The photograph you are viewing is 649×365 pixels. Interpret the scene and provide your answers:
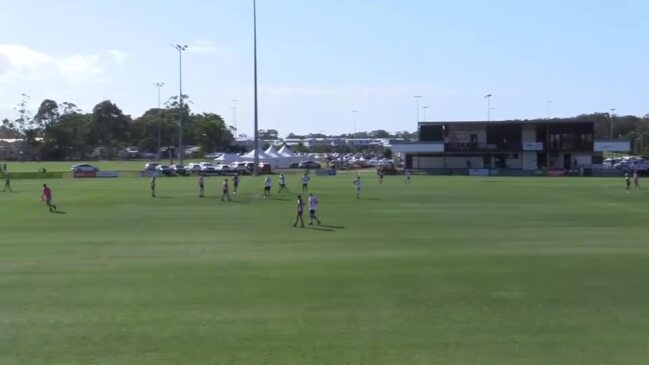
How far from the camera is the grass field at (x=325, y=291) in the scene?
12.3 metres

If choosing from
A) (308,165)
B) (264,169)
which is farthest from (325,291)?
(308,165)

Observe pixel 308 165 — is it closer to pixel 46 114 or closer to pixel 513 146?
pixel 513 146

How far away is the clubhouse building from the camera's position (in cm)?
10375

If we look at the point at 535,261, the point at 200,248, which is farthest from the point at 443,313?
the point at 200,248

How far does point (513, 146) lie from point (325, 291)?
9232 centimetres

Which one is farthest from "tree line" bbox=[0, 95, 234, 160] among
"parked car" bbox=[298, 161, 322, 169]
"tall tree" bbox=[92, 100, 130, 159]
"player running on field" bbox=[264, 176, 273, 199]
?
"player running on field" bbox=[264, 176, 273, 199]

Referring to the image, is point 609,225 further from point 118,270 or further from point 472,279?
point 118,270

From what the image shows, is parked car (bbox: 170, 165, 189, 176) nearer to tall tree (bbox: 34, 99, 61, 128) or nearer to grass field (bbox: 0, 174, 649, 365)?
grass field (bbox: 0, 174, 649, 365)

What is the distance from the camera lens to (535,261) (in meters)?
21.4

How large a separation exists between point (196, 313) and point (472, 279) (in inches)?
282

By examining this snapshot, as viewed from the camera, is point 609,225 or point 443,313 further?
point 609,225

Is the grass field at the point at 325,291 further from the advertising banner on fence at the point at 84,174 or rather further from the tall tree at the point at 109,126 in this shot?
the tall tree at the point at 109,126

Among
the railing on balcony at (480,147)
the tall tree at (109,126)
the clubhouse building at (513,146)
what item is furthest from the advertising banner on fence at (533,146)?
the tall tree at (109,126)

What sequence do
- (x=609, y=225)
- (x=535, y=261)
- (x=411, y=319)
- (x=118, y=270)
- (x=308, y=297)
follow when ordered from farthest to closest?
(x=609, y=225), (x=535, y=261), (x=118, y=270), (x=308, y=297), (x=411, y=319)
